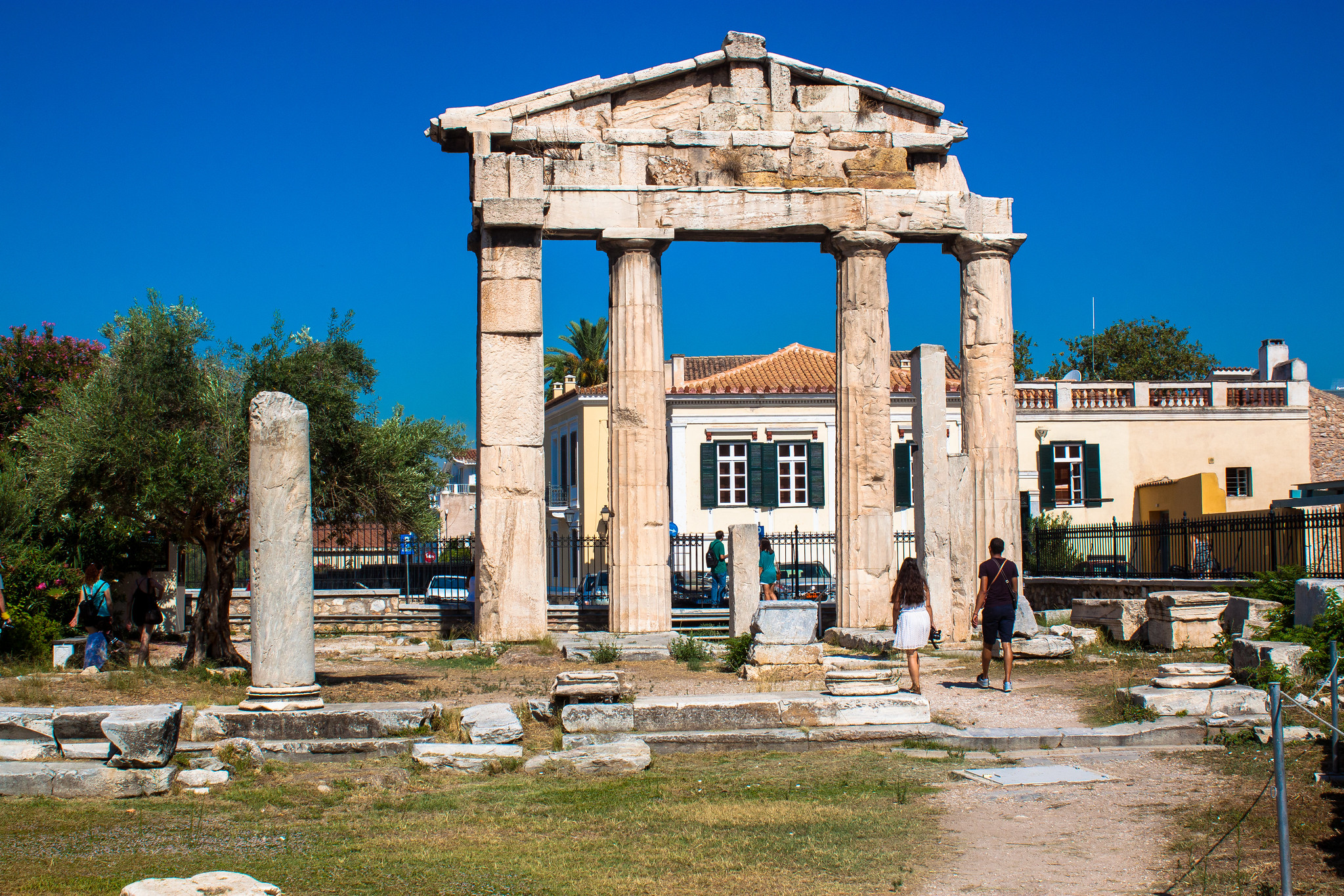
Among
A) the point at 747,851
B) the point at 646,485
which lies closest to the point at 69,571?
the point at 646,485

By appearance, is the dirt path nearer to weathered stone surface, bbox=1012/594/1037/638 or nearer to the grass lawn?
the grass lawn

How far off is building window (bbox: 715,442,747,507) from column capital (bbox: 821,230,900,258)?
16.0 metres

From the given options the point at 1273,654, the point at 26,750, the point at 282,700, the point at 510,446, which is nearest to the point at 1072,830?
the point at 1273,654

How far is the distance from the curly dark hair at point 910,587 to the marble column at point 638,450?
547 centimetres

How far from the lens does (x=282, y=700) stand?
10.2 metres

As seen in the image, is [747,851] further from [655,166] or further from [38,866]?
[655,166]

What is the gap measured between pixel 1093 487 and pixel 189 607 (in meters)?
21.5

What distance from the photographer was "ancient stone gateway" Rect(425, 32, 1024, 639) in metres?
17.2

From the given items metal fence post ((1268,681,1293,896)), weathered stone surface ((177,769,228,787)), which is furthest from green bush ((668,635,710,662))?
metal fence post ((1268,681,1293,896))

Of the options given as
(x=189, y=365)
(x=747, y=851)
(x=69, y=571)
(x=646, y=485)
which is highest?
(x=189, y=365)

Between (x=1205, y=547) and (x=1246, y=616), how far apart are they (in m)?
6.66

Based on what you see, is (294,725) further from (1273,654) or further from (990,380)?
(990,380)

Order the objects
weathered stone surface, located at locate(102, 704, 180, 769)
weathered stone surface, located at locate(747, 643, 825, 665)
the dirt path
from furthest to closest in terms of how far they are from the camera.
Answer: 1. weathered stone surface, located at locate(747, 643, 825, 665)
2. weathered stone surface, located at locate(102, 704, 180, 769)
3. the dirt path

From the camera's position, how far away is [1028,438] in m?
33.2
